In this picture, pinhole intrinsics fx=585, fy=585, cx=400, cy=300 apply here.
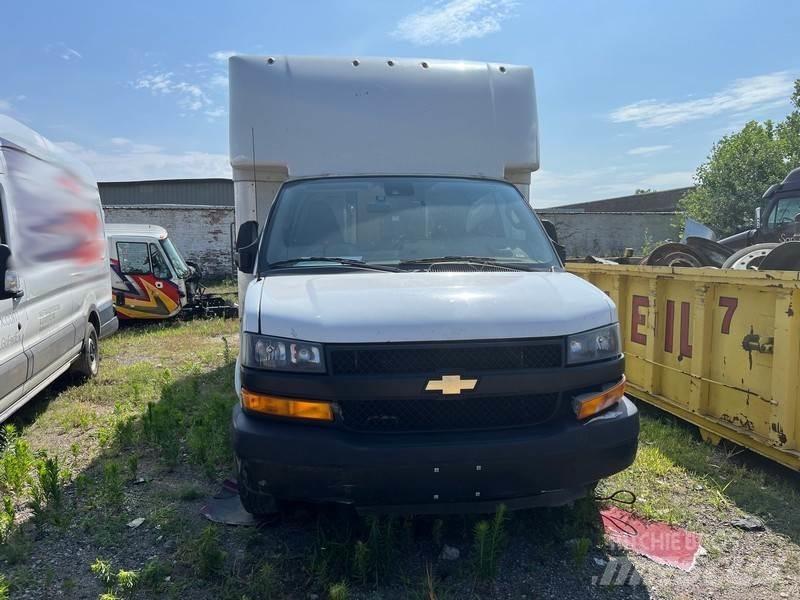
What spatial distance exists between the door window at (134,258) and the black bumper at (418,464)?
10.3 meters

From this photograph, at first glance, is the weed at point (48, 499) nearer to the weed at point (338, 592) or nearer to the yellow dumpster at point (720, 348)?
the weed at point (338, 592)

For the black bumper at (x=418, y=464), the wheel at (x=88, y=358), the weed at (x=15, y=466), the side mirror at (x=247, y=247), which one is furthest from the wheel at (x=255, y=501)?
the wheel at (x=88, y=358)

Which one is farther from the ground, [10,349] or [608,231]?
[608,231]

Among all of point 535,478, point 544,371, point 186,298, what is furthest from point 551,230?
point 186,298

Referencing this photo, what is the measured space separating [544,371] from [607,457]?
0.52m

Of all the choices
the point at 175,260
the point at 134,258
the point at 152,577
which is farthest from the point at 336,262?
the point at 175,260

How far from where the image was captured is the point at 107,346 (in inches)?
383

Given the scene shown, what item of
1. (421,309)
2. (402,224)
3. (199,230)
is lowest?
(421,309)

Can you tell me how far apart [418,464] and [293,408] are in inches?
24.2

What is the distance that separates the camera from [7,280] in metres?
4.48

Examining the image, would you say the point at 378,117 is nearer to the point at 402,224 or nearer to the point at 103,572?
the point at 402,224

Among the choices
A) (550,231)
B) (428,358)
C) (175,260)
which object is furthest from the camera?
(175,260)

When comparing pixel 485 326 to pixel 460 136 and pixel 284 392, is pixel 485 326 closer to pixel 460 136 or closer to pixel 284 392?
pixel 284 392

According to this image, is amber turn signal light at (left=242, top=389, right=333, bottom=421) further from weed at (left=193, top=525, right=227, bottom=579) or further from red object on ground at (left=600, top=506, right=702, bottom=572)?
red object on ground at (left=600, top=506, right=702, bottom=572)
